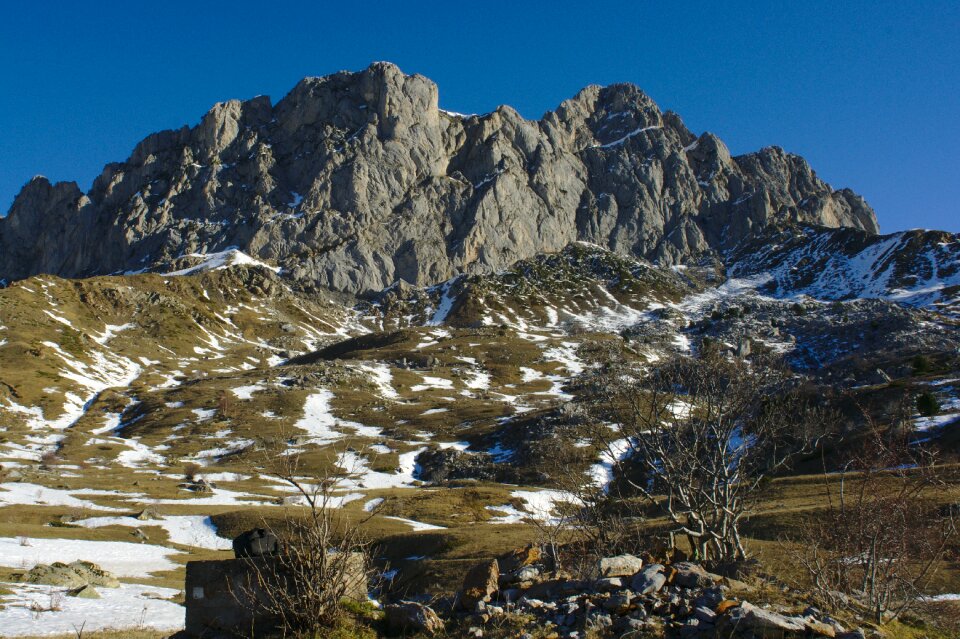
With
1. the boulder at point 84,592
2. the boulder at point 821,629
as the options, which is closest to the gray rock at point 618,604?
the boulder at point 821,629

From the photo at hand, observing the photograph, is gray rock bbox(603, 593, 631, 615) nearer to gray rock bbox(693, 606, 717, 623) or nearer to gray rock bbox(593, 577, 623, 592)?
gray rock bbox(593, 577, 623, 592)

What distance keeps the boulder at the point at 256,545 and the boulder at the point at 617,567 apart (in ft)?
22.6

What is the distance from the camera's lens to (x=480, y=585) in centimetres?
1351

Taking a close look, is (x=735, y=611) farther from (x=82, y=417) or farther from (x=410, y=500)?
(x=82, y=417)

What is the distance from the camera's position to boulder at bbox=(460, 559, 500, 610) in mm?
13086

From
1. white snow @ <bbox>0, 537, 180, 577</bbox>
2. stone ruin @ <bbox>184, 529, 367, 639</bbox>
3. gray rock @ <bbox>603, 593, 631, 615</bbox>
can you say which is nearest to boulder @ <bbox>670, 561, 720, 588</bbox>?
gray rock @ <bbox>603, 593, 631, 615</bbox>

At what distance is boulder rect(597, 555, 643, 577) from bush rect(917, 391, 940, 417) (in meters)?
66.4

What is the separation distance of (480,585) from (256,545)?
4.95 metres

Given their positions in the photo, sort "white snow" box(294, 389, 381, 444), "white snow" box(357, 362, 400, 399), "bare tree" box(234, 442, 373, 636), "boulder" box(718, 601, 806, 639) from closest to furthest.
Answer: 1. "boulder" box(718, 601, 806, 639)
2. "bare tree" box(234, 442, 373, 636)
3. "white snow" box(294, 389, 381, 444)
4. "white snow" box(357, 362, 400, 399)

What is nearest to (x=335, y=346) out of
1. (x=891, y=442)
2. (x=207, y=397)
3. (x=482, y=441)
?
(x=207, y=397)

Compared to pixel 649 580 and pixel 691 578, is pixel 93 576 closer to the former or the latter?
pixel 649 580

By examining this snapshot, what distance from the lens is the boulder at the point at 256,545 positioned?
482 inches

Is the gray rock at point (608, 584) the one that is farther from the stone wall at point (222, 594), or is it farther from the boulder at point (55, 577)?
the boulder at point (55, 577)

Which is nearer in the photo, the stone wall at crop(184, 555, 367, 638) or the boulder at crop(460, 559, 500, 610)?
the stone wall at crop(184, 555, 367, 638)
